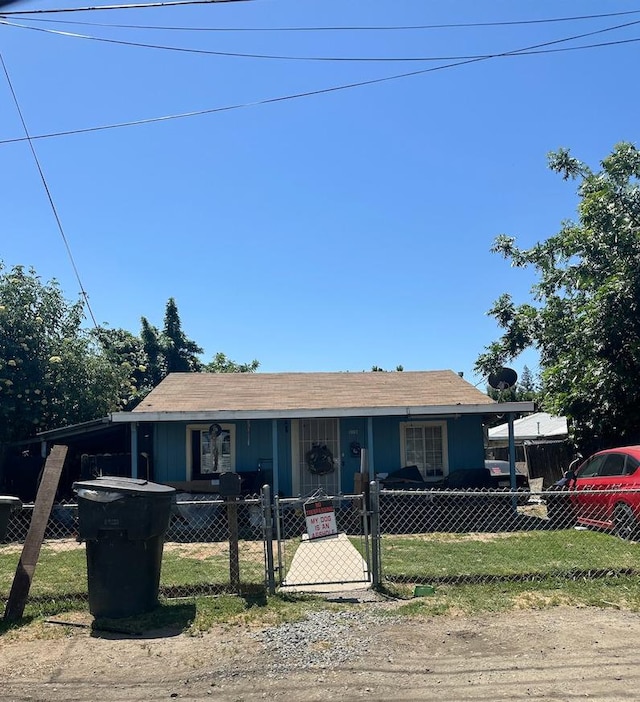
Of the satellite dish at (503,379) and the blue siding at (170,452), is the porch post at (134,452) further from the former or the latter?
the satellite dish at (503,379)

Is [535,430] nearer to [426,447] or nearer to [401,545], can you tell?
[426,447]

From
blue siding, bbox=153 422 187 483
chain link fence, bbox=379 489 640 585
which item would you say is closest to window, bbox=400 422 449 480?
chain link fence, bbox=379 489 640 585

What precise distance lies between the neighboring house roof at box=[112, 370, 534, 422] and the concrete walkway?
11.8ft

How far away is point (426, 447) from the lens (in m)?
14.7

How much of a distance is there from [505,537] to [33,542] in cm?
721

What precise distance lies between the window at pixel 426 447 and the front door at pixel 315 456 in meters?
1.55

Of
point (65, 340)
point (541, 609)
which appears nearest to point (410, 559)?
point (541, 609)

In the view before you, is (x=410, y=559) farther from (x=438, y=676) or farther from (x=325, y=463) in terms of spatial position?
(x=325, y=463)

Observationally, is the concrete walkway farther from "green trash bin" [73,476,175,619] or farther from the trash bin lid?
the trash bin lid

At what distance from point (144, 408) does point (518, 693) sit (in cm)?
1046

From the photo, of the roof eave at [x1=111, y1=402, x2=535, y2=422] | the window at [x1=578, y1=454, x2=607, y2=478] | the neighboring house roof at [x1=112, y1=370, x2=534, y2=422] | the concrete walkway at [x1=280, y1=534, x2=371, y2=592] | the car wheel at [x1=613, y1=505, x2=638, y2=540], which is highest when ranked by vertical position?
the neighboring house roof at [x1=112, y1=370, x2=534, y2=422]

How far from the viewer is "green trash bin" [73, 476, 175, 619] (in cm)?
562

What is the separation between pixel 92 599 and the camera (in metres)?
5.68

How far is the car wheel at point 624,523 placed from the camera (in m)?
8.75
